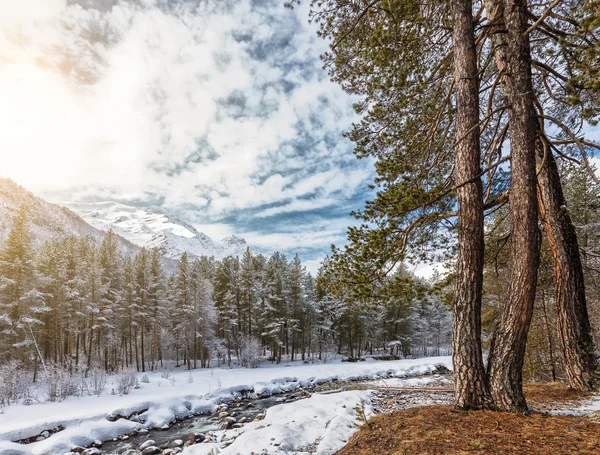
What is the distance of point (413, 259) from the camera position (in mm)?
5742

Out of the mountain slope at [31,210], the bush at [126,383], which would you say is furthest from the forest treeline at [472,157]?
the mountain slope at [31,210]

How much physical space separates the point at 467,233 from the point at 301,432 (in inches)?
228

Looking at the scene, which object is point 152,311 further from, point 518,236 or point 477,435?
point 518,236

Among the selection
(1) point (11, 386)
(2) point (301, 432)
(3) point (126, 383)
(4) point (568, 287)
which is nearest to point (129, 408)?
(3) point (126, 383)

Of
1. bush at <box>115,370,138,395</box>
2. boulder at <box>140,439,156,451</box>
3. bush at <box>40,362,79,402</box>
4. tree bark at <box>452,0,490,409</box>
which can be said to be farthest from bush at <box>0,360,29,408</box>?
tree bark at <box>452,0,490,409</box>

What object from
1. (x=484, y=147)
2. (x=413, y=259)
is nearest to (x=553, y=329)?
(x=484, y=147)

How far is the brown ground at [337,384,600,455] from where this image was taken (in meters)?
2.85

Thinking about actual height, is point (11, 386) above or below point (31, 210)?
below

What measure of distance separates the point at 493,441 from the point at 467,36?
5834 millimetres

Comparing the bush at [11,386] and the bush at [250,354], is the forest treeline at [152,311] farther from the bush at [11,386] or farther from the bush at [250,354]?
the bush at [11,386]

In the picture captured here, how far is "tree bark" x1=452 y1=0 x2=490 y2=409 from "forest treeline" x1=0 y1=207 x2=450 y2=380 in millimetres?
15387

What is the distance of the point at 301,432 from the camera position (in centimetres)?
661

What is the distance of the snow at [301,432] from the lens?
221 inches

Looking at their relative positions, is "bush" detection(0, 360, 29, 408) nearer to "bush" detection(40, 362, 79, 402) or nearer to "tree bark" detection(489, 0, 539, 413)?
"bush" detection(40, 362, 79, 402)
